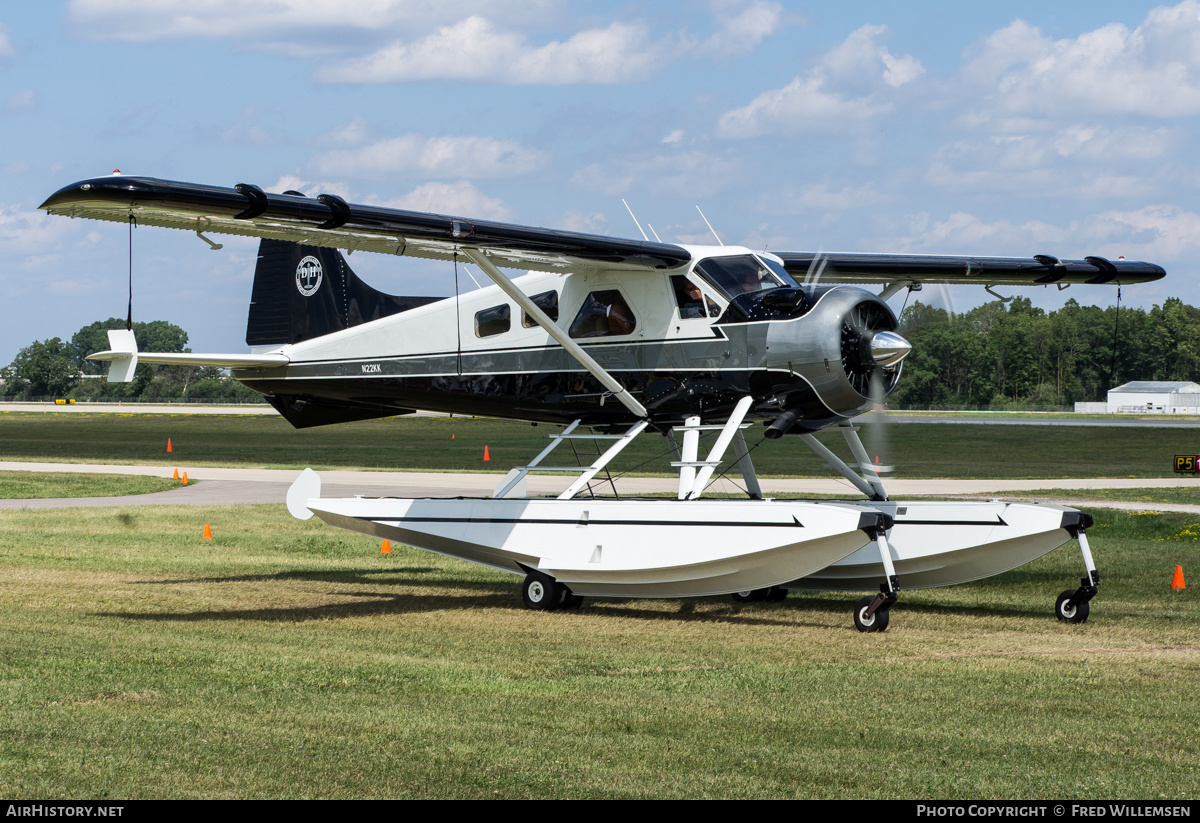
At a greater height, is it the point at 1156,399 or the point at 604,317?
the point at 1156,399

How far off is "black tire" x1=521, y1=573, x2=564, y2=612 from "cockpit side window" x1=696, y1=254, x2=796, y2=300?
3580 mm

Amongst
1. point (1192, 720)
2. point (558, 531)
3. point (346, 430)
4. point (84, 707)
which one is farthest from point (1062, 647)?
point (346, 430)

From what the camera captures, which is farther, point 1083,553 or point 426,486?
point 426,486

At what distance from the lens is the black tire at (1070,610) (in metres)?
11.4

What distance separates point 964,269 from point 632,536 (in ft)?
19.7

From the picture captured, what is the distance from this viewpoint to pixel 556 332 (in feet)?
41.9

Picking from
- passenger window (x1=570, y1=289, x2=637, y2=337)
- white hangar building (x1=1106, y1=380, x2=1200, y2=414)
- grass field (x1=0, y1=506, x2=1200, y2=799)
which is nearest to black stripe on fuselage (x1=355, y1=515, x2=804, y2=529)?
grass field (x1=0, y1=506, x2=1200, y2=799)

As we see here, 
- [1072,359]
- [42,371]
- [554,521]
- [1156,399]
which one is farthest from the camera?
[42,371]

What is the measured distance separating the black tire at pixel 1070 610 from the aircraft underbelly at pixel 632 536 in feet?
7.55

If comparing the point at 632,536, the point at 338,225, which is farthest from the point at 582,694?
the point at 338,225

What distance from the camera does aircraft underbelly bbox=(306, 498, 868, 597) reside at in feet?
36.4

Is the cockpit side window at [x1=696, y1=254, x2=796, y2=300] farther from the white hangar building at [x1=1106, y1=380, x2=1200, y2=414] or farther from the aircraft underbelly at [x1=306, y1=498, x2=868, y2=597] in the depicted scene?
the white hangar building at [x1=1106, y1=380, x2=1200, y2=414]

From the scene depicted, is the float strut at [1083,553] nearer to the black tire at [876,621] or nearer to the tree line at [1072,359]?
the black tire at [876,621]

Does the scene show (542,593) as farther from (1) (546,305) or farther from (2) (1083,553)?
(2) (1083,553)
